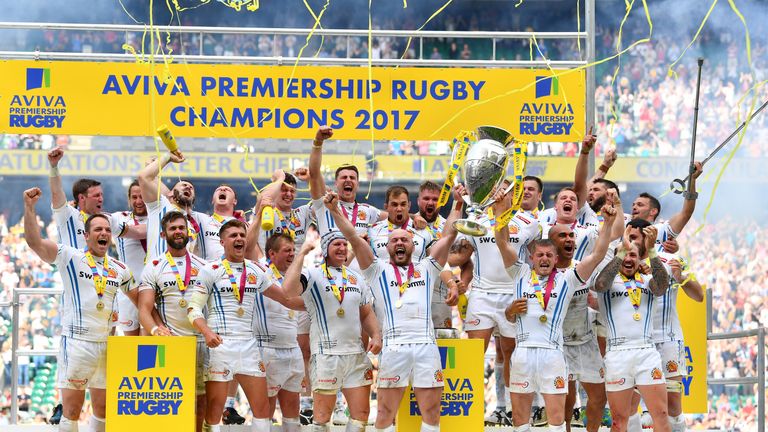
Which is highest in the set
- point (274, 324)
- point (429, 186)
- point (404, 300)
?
point (429, 186)

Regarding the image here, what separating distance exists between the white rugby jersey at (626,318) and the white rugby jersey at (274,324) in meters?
2.16

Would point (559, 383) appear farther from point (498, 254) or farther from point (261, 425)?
point (261, 425)

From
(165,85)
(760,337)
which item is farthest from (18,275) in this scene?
(760,337)

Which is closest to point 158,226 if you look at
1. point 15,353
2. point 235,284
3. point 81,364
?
point 235,284

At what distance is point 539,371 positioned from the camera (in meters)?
7.73

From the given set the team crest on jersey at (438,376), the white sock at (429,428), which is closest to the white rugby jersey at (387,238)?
the team crest on jersey at (438,376)

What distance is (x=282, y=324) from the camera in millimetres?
8188

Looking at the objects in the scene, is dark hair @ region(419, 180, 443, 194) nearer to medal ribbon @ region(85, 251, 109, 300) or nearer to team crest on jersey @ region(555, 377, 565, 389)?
team crest on jersey @ region(555, 377, 565, 389)

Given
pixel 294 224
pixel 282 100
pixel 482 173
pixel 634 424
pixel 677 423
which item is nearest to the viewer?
pixel 482 173

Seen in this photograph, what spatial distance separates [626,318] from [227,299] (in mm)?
2649

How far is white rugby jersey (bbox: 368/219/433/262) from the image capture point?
8.55m

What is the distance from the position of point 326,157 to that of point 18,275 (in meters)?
4.56

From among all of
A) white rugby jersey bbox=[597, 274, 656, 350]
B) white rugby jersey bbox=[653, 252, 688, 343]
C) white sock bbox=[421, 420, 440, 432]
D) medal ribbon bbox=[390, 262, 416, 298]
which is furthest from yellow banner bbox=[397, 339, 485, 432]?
white rugby jersey bbox=[653, 252, 688, 343]

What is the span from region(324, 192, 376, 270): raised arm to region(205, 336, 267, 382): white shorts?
935mm
